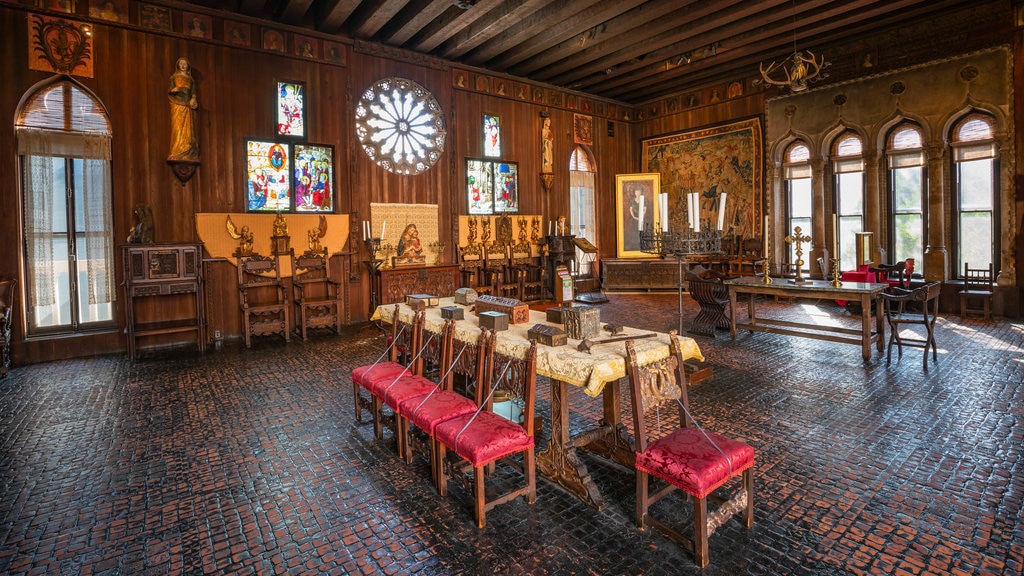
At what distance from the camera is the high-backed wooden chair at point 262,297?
7.47 metres

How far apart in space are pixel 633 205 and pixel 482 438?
1133 cm

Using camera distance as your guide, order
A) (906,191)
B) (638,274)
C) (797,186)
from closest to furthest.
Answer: (906,191)
(797,186)
(638,274)

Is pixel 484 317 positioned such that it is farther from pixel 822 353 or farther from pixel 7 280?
pixel 7 280

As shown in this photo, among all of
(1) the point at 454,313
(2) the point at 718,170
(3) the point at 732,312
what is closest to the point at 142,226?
(1) the point at 454,313

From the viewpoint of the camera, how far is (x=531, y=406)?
2789 millimetres

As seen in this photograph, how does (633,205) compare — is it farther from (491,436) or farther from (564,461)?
(491,436)

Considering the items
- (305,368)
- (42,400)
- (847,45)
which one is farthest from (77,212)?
(847,45)

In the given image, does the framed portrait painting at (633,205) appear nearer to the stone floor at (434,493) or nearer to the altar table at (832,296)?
the altar table at (832,296)

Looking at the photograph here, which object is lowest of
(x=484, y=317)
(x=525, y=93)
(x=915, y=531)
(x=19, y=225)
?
(x=915, y=531)

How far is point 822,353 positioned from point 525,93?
8083mm

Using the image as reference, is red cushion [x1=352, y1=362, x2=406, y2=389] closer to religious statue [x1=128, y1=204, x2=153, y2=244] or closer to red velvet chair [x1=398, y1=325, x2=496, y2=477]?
red velvet chair [x1=398, y1=325, x2=496, y2=477]

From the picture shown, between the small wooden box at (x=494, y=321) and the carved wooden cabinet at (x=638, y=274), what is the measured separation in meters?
9.62

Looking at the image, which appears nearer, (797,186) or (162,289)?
(162,289)

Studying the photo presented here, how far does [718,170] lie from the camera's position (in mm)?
12211
